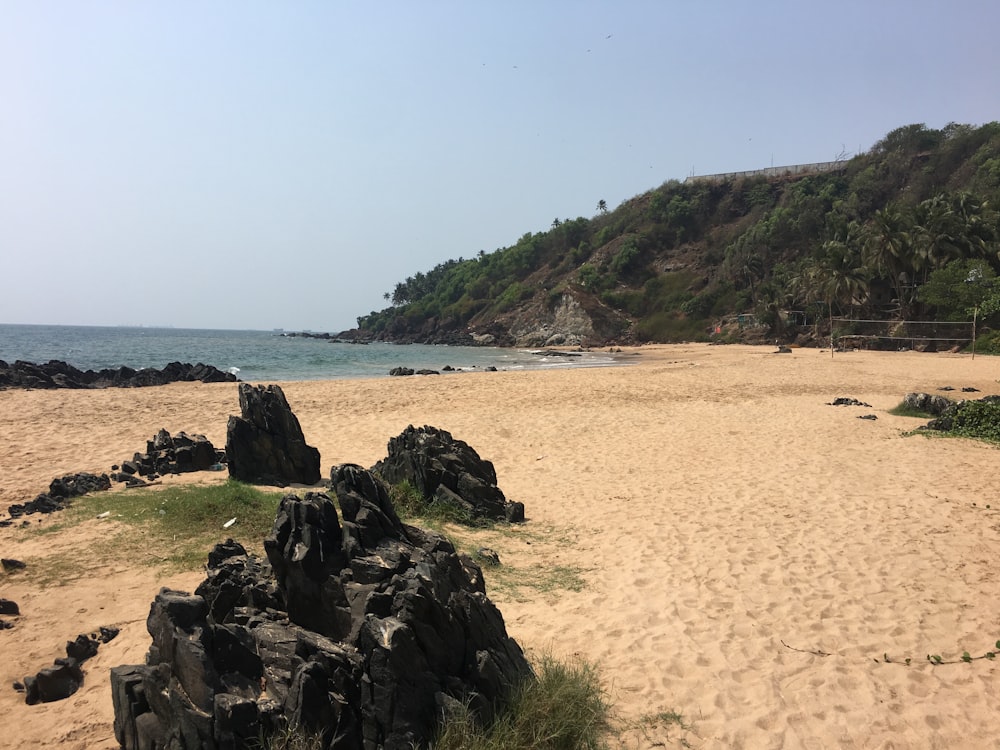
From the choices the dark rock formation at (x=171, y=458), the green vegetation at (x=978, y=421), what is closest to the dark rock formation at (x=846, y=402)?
the green vegetation at (x=978, y=421)

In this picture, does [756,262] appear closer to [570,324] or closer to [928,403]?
[570,324]

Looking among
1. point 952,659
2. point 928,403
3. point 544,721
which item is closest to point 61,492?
point 544,721

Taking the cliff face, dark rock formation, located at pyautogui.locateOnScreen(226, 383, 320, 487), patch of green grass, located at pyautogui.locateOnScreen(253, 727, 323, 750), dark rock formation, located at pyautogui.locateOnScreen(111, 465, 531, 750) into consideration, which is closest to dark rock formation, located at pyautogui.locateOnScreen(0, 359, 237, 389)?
dark rock formation, located at pyautogui.locateOnScreen(226, 383, 320, 487)

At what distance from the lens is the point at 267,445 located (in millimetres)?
11328

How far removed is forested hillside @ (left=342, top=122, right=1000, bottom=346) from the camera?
50094 mm

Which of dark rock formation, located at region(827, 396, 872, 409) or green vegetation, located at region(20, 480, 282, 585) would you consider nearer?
green vegetation, located at region(20, 480, 282, 585)

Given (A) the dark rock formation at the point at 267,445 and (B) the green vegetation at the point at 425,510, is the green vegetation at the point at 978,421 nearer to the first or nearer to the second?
(B) the green vegetation at the point at 425,510

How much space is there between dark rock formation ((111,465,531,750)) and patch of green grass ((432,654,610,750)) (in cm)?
13

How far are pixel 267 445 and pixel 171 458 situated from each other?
94.3 inches

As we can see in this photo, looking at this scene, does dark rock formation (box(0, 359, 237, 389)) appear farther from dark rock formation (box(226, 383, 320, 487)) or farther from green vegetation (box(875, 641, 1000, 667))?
green vegetation (box(875, 641, 1000, 667))

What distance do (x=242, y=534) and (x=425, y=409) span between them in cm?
1344

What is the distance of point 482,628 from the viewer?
14.8 feet

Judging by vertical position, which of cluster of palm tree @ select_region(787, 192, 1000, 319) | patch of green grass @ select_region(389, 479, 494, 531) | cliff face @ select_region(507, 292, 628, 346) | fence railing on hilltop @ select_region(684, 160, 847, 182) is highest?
fence railing on hilltop @ select_region(684, 160, 847, 182)

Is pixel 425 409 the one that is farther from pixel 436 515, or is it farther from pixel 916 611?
pixel 916 611
